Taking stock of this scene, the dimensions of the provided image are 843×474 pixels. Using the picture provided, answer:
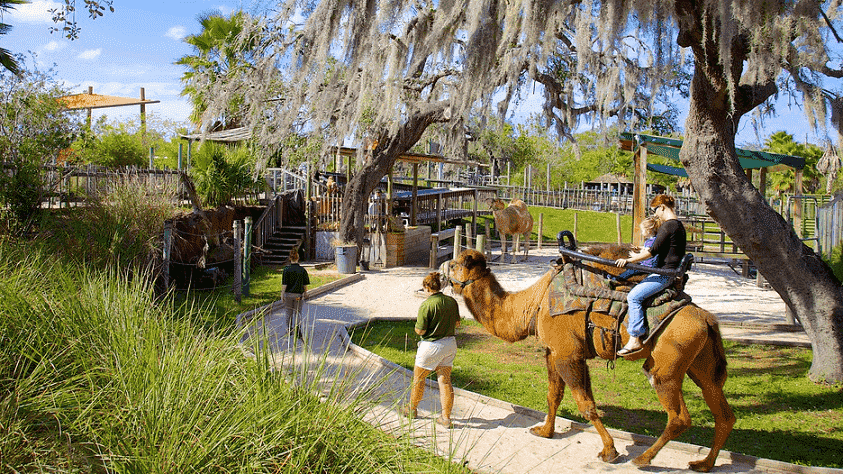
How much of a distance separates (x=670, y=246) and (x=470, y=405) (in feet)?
8.28

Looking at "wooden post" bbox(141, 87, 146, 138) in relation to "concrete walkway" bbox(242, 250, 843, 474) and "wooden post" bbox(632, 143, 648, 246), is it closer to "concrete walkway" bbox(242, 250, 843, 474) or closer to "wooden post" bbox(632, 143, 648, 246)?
"concrete walkway" bbox(242, 250, 843, 474)

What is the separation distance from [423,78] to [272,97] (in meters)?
4.27

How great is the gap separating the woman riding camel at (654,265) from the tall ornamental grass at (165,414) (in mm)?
2298

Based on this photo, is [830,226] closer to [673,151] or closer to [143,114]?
[673,151]

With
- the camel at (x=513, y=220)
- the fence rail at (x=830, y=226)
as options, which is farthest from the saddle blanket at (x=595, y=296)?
the camel at (x=513, y=220)

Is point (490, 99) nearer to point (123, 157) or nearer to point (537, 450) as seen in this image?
point (537, 450)

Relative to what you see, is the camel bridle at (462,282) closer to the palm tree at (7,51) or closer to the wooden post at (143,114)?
the palm tree at (7,51)

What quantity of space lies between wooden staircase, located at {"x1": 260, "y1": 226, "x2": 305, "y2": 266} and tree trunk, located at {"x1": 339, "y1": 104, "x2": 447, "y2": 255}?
1.74 metres

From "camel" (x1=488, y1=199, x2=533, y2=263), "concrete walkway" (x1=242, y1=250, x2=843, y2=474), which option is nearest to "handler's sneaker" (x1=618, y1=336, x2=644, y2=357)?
"concrete walkway" (x1=242, y1=250, x2=843, y2=474)

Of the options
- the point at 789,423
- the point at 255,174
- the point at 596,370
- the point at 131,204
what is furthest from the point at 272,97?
the point at 789,423

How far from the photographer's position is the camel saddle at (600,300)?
5.11 meters

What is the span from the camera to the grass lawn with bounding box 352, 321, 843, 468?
5.81 metres

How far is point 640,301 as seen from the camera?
5086mm

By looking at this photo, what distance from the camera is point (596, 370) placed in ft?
26.8
